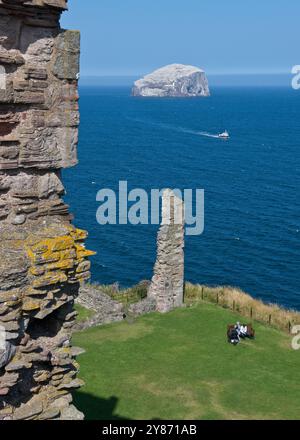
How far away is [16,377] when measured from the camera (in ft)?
29.3

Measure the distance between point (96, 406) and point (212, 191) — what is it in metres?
59.8

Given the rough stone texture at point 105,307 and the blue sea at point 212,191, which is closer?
the rough stone texture at point 105,307

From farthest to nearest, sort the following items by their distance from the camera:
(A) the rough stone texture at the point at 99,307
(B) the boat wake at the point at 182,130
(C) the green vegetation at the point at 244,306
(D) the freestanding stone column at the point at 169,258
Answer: (B) the boat wake at the point at 182,130, (C) the green vegetation at the point at 244,306, (D) the freestanding stone column at the point at 169,258, (A) the rough stone texture at the point at 99,307

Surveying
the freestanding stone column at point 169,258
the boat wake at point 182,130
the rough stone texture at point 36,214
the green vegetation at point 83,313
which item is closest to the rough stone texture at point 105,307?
the green vegetation at point 83,313

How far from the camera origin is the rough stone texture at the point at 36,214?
883 centimetres

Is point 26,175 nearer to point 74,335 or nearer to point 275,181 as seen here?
Answer: point 74,335

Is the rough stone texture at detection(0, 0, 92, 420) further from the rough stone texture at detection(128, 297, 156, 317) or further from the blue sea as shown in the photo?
the blue sea

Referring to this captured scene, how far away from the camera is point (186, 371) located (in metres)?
22.9

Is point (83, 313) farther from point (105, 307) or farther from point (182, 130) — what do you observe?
point (182, 130)

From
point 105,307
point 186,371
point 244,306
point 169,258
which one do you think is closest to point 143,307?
point 105,307

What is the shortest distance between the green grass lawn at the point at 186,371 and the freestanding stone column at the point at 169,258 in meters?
0.84

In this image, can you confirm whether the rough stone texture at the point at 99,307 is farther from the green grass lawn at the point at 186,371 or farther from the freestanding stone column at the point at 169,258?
the freestanding stone column at the point at 169,258

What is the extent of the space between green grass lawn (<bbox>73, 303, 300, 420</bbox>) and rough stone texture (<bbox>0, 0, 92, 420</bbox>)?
30.5 ft

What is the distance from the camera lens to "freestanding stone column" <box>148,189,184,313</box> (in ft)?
92.1
